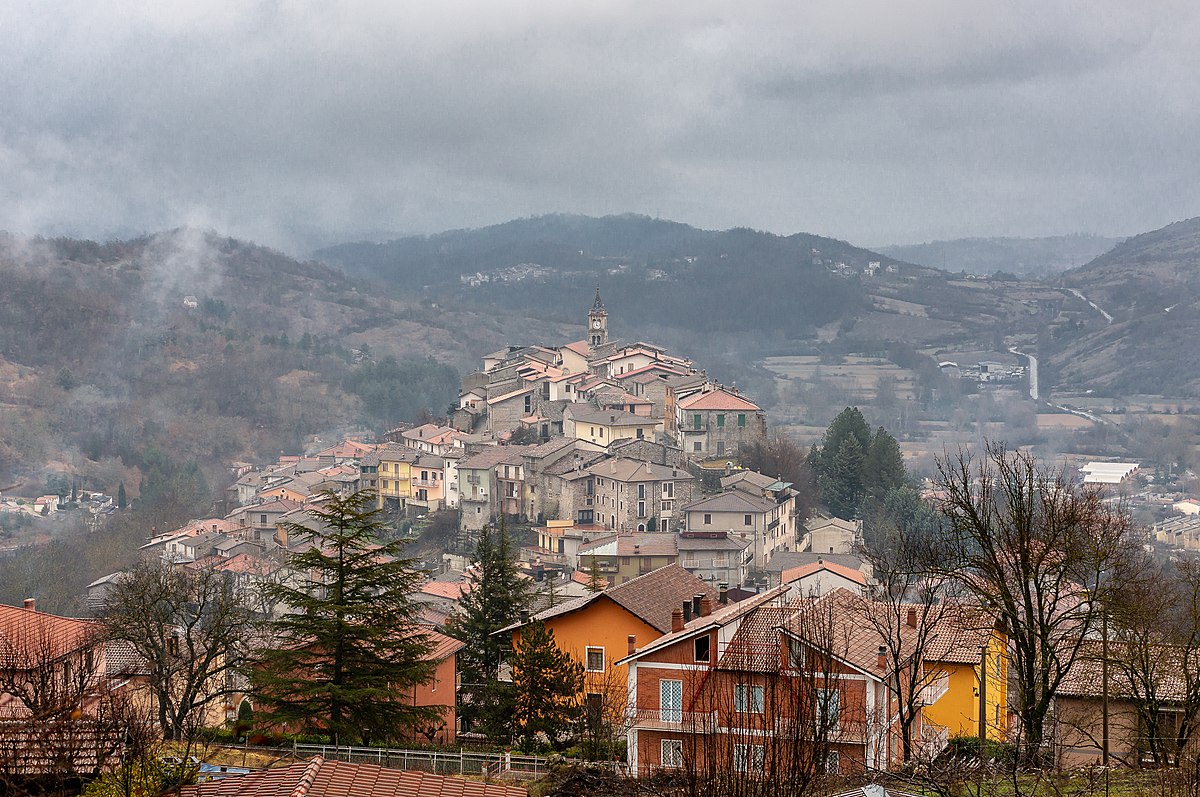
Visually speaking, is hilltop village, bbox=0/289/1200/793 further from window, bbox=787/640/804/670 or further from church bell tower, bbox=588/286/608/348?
church bell tower, bbox=588/286/608/348

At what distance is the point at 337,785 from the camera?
11.4 metres

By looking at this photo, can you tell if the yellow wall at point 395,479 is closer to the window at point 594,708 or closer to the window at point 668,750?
the window at point 594,708

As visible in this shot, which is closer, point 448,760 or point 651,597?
point 448,760

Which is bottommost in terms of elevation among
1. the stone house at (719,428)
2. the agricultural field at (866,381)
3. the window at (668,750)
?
the window at (668,750)

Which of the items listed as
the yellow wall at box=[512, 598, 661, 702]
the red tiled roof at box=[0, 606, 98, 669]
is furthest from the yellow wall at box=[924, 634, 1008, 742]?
the red tiled roof at box=[0, 606, 98, 669]

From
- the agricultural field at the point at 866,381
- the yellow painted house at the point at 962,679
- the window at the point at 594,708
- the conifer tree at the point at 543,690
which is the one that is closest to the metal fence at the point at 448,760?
the window at the point at 594,708

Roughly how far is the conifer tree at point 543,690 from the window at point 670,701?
205 cm

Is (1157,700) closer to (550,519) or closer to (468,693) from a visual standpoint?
(468,693)

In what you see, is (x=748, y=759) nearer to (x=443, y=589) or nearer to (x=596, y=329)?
(x=443, y=589)

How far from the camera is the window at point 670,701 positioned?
21016 millimetres

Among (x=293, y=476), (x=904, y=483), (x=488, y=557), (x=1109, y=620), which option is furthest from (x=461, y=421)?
(x=1109, y=620)

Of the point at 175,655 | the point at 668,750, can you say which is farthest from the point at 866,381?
the point at 668,750

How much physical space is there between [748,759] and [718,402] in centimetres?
6744

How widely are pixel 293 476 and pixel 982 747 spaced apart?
8745 cm
